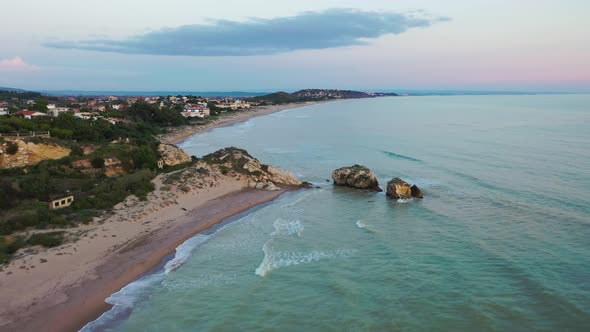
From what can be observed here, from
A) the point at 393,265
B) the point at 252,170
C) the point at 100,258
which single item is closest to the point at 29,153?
the point at 252,170

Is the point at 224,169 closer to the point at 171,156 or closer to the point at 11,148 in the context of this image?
the point at 171,156

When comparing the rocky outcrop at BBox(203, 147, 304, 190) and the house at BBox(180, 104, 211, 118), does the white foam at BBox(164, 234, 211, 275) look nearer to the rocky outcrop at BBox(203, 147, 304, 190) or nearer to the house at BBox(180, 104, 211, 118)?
the rocky outcrop at BBox(203, 147, 304, 190)

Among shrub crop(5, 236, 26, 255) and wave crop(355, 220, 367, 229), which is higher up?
shrub crop(5, 236, 26, 255)

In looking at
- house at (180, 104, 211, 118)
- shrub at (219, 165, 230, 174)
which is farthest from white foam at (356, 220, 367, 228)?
house at (180, 104, 211, 118)

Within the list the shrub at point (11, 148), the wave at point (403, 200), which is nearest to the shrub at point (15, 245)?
the shrub at point (11, 148)

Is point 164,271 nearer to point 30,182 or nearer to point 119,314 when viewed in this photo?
point 119,314

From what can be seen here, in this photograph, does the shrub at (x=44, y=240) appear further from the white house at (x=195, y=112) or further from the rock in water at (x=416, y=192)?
the white house at (x=195, y=112)
